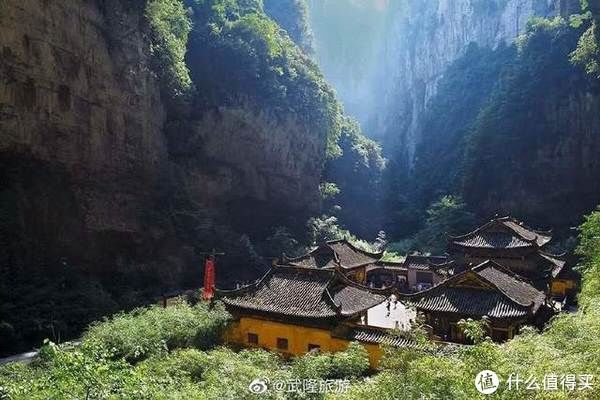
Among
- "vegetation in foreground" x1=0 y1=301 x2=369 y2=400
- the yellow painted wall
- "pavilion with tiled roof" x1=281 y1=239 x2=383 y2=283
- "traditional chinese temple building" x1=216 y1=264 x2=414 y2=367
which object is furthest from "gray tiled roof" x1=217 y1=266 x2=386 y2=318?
"pavilion with tiled roof" x1=281 y1=239 x2=383 y2=283

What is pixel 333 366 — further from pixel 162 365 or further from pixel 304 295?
pixel 162 365

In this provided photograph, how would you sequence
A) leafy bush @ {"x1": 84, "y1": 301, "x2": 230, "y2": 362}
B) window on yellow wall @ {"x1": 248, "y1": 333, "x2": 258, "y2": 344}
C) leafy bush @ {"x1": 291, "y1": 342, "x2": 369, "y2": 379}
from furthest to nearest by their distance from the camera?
1. window on yellow wall @ {"x1": 248, "y1": 333, "x2": 258, "y2": 344}
2. leafy bush @ {"x1": 84, "y1": 301, "x2": 230, "y2": 362}
3. leafy bush @ {"x1": 291, "y1": 342, "x2": 369, "y2": 379}

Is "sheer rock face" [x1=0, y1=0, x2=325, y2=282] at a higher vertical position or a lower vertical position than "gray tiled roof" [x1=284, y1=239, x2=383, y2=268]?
higher

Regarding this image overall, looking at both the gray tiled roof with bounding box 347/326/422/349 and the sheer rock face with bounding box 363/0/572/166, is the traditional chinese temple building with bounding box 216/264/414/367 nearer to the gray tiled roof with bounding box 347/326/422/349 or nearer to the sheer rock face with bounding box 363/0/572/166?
the gray tiled roof with bounding box 347/326/422/349

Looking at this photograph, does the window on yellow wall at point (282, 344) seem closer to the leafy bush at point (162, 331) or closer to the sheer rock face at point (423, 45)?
the leafy bush at point (162, 331)

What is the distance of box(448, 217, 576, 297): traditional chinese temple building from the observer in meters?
21.9

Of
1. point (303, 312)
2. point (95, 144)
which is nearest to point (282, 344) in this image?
point (303, 312)

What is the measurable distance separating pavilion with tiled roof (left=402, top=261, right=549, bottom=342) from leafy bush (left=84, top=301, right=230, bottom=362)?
19.5 ft

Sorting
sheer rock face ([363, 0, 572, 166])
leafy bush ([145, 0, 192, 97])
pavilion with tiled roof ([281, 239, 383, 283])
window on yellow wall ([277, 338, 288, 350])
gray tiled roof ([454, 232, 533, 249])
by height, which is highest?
sheer rock face ([363, 0, 572, 166])

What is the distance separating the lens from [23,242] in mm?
20641

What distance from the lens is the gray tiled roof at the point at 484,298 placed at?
45.0ft

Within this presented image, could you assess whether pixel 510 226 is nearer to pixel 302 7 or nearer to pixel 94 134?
pixel 94 134

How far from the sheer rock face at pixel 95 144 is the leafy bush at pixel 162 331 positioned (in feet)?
28.9

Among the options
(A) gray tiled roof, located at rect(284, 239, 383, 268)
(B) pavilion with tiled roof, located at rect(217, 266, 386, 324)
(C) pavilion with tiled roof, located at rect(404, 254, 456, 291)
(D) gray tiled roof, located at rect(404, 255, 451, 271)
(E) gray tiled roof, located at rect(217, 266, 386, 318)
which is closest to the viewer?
(B) pavilion with tiled roof, located at rect(217, 266, 386, 324)
